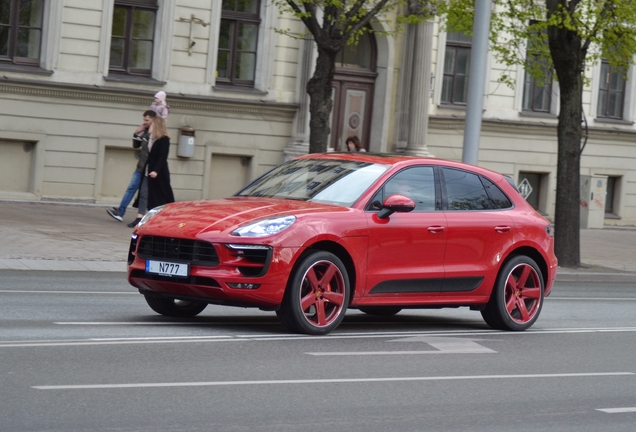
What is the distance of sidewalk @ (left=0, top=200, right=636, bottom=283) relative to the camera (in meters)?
15.5

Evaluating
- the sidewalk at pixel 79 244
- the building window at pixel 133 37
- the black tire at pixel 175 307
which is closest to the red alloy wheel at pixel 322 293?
the black tire at pixel 175 307

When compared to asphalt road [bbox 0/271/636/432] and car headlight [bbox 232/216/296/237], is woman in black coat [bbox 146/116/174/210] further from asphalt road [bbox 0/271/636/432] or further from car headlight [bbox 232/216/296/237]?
car headlight [bbox 232/216/296/237]

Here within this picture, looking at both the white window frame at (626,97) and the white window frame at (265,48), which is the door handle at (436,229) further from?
the white window frame at (626,97)

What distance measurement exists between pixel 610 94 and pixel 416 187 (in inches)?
936

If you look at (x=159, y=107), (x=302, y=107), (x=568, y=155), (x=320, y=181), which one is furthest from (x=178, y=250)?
(x=302, y=107)

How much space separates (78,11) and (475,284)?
15245mm

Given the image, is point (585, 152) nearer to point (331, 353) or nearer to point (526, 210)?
point (526, 210)

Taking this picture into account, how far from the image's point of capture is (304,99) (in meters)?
27.6

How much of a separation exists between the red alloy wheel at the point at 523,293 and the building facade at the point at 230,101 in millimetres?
12782

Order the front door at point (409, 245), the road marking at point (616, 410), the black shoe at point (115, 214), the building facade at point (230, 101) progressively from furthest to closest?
the building facade at point (230, 101) → the black shoe at point (115, 214) → the front door at point (409, 245) → the road marking at point (616, 410)

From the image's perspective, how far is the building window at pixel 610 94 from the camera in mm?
33438

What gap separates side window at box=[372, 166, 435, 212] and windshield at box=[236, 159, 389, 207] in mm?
142

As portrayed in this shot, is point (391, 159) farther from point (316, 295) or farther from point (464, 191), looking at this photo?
point (316, 295)

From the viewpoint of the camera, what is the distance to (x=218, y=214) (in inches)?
396
